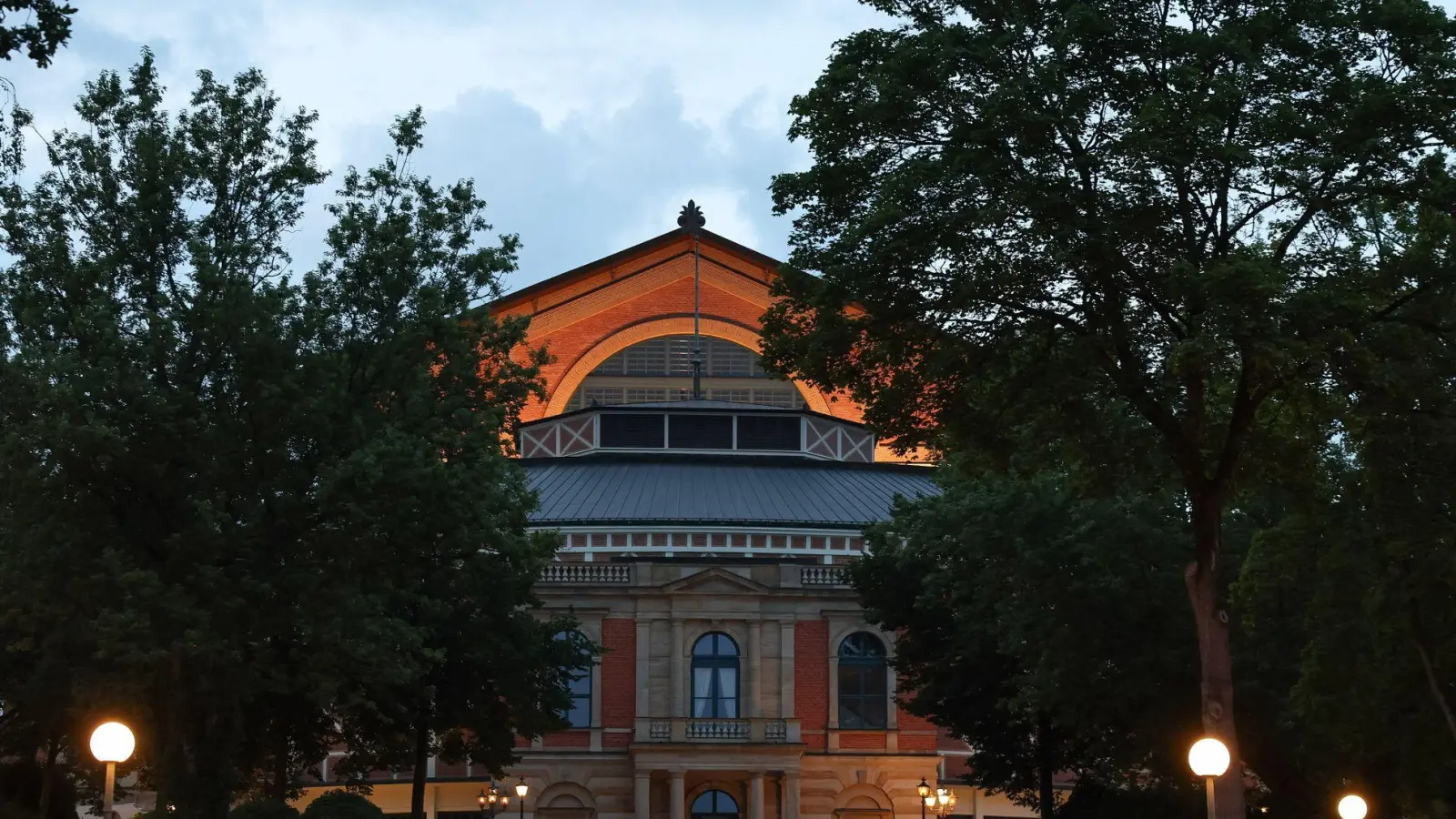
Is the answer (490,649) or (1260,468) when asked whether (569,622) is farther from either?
(1260,468)

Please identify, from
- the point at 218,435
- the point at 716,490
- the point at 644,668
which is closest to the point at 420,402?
the point at 218,435

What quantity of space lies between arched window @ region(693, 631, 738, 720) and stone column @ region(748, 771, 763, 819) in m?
2.30

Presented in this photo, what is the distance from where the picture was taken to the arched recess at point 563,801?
173 feet

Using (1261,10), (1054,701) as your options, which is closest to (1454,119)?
(1261,10)

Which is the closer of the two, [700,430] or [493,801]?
[493,801]

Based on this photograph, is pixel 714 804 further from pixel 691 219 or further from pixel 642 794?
pixel 691 219

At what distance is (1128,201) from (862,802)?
34.7m

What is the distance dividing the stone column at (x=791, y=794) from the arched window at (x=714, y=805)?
1.95 metres

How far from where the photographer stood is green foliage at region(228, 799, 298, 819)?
31281 millimetres

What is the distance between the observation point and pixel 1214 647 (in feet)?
70.9

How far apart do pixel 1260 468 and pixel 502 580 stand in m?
20.2

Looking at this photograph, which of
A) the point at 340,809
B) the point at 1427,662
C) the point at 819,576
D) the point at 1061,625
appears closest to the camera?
the point at 1427,662

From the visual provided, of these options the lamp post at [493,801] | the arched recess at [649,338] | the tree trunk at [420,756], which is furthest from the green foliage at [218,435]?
the arched recess at [649,338]

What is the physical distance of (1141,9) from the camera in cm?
2220
